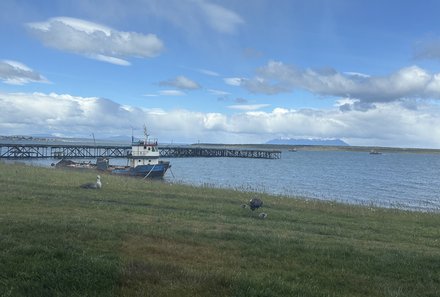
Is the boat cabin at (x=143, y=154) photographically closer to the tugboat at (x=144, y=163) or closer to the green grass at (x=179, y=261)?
the tugboat at (x=144, y=163)

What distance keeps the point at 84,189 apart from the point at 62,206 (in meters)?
8.08

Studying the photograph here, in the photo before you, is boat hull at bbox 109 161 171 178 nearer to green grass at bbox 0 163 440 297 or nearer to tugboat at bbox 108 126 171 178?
tugboat at bbox 108 126 171 178

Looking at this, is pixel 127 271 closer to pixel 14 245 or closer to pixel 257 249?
pixel 14 245

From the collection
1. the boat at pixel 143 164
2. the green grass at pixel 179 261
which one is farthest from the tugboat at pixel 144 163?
the green grass at pixel 179 261

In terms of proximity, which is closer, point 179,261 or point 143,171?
point 179,261

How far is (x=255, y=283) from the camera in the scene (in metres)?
6.63

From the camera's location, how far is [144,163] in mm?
54062

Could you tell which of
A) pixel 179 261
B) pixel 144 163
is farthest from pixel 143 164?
pixel 179 261

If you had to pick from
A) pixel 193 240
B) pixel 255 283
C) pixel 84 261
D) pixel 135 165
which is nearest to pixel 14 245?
pixel 84 261

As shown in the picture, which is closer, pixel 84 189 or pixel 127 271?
pixel 127 271

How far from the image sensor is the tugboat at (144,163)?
52.8m

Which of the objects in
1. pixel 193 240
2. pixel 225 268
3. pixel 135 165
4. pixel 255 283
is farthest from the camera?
pixel 135 165

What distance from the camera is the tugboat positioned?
52.8 m

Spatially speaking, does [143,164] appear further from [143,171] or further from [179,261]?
[179,261]
